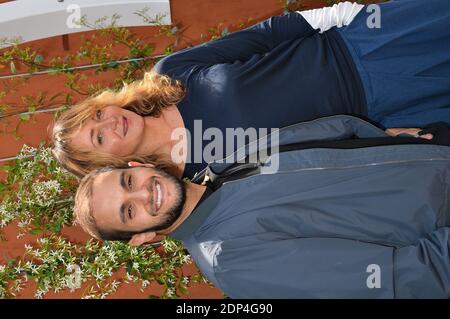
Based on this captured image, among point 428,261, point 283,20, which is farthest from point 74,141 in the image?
point 428,261

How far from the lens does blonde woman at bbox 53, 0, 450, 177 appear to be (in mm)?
1564

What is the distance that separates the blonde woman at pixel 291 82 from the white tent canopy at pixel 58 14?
0.83 meters

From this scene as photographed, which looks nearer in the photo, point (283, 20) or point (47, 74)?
point (283, 20)

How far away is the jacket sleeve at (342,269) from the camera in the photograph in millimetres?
1217

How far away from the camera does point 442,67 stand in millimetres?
1585

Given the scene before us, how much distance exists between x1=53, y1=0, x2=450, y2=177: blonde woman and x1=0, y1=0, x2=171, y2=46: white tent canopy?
0.83 metres

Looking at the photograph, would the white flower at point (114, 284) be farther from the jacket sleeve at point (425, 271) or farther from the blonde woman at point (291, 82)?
the jacket sleeve at point (425, 271)

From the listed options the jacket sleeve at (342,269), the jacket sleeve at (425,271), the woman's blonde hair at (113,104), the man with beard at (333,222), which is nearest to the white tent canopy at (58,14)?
the woman's blonde hair at (113,104)

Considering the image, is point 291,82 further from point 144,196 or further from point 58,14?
point 58,14

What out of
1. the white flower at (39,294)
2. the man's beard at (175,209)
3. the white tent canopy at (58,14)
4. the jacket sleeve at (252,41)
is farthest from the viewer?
the white tent canopy at (58,14)

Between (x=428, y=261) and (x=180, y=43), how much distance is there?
1686 millimetres

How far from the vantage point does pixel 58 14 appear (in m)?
2.41

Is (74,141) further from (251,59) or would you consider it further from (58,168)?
(251,59)
